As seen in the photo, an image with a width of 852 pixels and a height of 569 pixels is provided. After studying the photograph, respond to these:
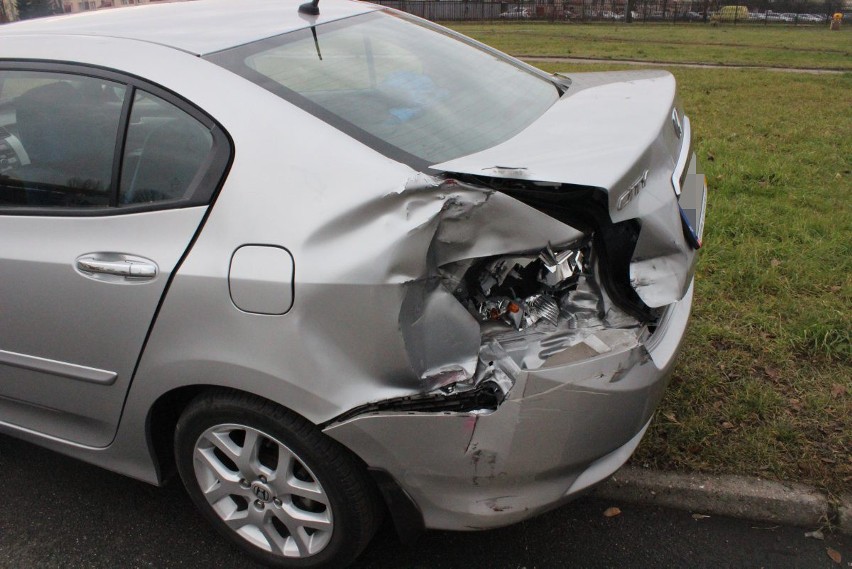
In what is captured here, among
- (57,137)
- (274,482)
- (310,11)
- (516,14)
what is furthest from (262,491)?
(516,14)

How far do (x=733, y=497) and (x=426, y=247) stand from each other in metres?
1.51

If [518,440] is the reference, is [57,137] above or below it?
above

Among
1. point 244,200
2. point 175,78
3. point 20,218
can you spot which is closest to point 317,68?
point 175,78

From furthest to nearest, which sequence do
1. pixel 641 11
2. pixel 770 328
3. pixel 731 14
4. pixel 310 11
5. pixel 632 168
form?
pixel 641 11 → pixel 731 14 → pixel 770 328 → pixel 310 11 → pixel 632 168

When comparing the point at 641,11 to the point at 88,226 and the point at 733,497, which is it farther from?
the point at 88,226

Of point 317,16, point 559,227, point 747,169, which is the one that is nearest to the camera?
point 559,227

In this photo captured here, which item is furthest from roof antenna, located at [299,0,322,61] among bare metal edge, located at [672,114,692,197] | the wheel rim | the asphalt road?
the asphalt road

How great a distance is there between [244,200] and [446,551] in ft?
4.38

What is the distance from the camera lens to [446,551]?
94.7 inches

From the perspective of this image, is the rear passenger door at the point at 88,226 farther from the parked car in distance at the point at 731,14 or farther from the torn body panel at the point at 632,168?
the parked car in distance at the point at 731,14

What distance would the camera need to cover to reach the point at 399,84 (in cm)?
253

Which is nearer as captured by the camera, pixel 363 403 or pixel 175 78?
pixel 363 403

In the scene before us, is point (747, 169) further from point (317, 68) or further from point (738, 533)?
point (317, 68)

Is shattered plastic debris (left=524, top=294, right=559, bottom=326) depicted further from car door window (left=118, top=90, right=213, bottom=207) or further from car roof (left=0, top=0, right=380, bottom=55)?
car roof (left=0, top=0, right=380, bottom=55)
